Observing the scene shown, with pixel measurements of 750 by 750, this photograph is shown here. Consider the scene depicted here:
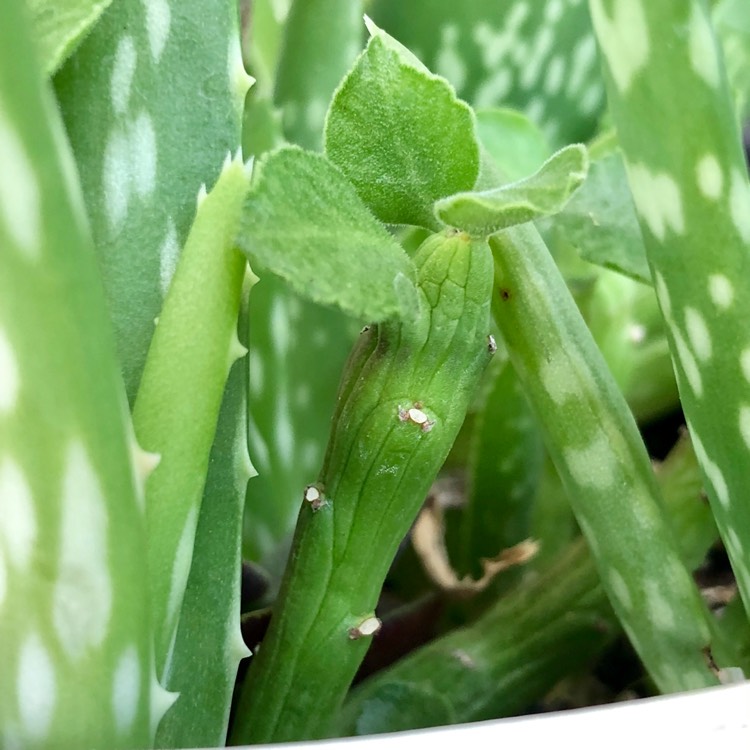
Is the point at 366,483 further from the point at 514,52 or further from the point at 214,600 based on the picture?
the point at 514,52

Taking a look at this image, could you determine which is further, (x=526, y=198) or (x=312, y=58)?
(x=312, y=58)

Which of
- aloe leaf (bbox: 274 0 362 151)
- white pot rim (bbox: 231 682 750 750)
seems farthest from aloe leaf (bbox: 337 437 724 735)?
aloe leaf (bbox: 274 0 362 151)

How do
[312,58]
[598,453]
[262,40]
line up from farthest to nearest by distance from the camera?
[262,40], [312,58], [598,453]

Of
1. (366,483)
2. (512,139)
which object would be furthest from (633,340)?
(366,483)

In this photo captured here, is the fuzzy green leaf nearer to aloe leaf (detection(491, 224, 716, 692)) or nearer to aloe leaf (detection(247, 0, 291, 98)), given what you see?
aloe leaf (detection(491, 224, 716, 692))

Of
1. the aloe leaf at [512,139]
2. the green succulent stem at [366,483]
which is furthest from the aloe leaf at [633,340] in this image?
the green succulent stem at [366,483]

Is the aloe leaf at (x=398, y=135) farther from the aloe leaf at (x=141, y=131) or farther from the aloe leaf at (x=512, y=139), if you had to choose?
the aloe leaf at (x=512, y=139)
